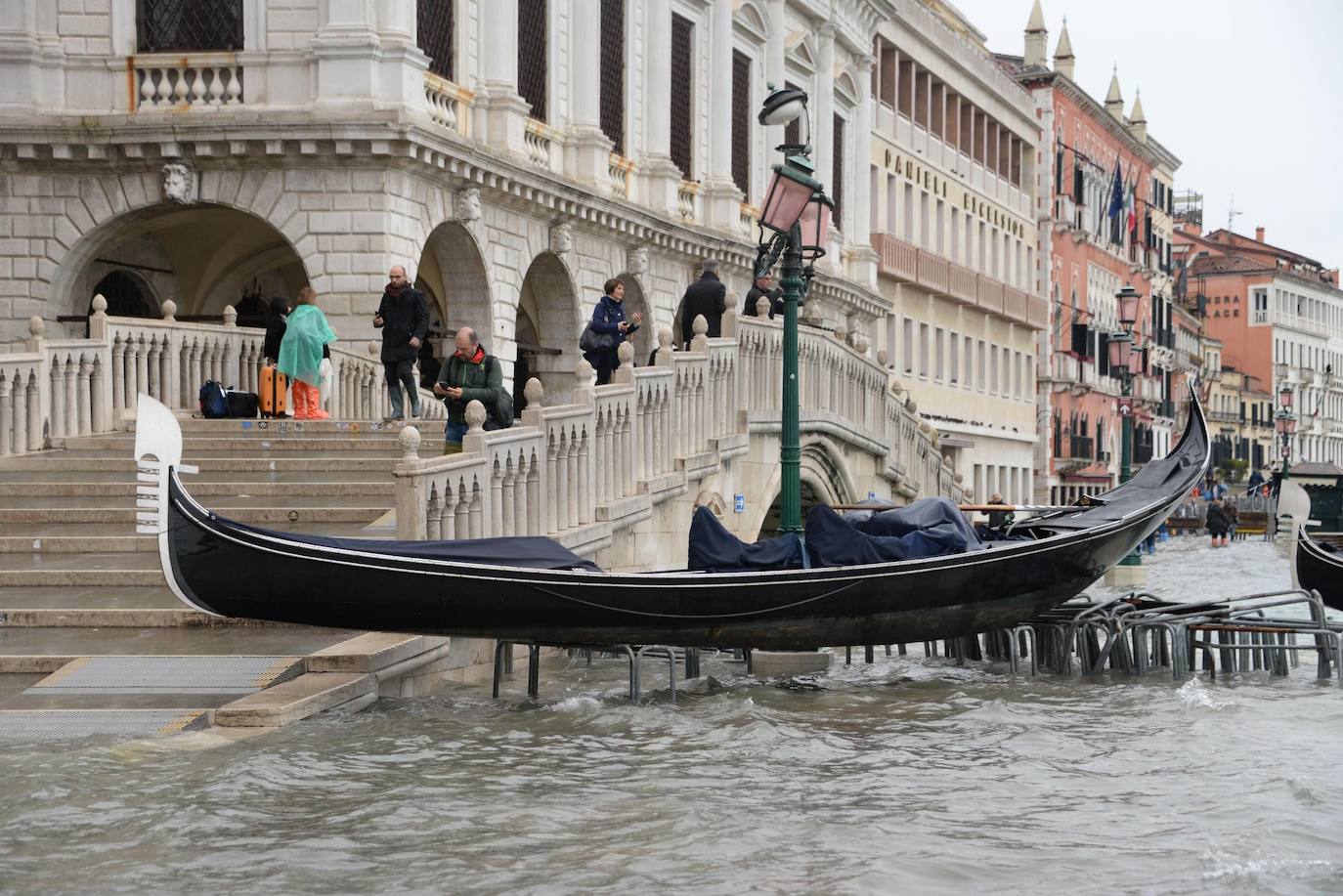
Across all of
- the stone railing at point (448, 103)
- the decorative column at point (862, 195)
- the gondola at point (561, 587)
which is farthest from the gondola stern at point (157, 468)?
the decorative column at point (862, 195)

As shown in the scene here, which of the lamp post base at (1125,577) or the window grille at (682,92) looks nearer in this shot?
the lamp post base at (1125,577)

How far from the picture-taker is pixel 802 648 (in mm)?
12336

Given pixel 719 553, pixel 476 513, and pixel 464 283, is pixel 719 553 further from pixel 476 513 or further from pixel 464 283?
pixel 464 283

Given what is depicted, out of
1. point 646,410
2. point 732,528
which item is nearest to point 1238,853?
point 646,410

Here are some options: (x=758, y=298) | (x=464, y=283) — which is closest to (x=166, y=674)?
(x=758, y=298)

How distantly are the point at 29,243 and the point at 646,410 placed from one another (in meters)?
9.62

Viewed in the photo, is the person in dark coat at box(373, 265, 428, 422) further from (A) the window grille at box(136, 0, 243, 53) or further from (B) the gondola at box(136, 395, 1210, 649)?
(A) the window grille at box(136, 0, 243, 53)

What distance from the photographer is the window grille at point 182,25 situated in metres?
21.9

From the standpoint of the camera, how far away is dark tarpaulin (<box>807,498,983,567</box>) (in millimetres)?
12336

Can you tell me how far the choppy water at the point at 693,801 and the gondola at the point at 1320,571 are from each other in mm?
5768

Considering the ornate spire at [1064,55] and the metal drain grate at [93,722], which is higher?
the ornate spire at [1064,55]

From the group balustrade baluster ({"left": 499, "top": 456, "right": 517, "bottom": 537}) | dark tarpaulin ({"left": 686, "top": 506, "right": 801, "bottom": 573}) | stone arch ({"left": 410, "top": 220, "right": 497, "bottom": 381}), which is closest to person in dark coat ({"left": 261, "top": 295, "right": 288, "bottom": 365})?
stone arch ({"left": 410, "top": 220, "right": 497, "bottom": 381})

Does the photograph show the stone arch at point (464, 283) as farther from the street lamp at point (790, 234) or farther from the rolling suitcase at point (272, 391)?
the street lamp at point (790, 234)

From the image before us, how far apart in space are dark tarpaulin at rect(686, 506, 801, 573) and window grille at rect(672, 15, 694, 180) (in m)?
18.9
